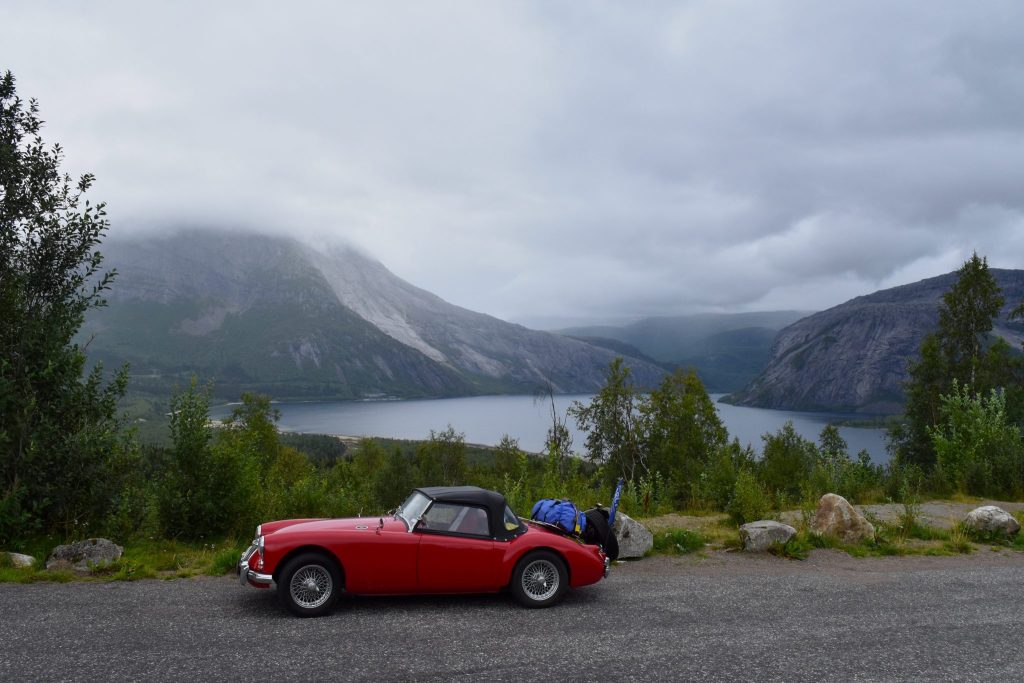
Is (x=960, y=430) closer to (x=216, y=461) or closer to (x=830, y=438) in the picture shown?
(x=216, y=461)

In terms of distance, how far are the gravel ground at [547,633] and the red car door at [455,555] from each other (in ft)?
1.14

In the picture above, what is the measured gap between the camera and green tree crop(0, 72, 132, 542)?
1064 centimetres

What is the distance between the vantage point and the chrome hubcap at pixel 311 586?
7.88 m

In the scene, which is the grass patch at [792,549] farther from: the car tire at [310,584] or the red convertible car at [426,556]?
the car tire at [310,584]

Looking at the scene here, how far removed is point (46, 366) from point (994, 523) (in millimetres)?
18820

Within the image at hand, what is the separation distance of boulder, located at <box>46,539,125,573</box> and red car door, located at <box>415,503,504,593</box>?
5.17 meters

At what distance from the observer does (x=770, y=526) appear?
12031 mm

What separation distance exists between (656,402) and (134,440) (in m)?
45.8

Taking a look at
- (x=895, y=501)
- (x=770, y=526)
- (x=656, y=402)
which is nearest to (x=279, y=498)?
(x=770, y=526)

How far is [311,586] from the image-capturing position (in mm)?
7914

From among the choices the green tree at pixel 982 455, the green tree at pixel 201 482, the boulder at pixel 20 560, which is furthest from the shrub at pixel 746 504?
the boulder at pixel 20 560

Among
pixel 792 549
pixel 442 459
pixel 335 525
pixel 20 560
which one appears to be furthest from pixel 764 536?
pixel 442 459

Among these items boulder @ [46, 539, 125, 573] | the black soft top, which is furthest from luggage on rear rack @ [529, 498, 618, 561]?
boulder @ [46, 539, 125, 573]

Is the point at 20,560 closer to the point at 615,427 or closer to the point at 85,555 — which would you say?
the point at 85,555
